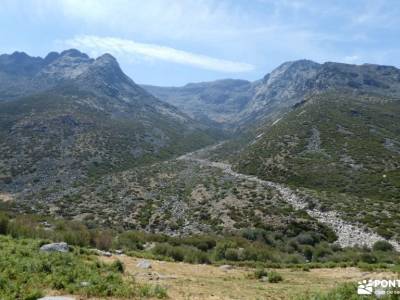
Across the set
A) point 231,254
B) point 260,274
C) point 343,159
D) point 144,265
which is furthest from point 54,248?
point 343,159

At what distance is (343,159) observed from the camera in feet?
Answer: 244

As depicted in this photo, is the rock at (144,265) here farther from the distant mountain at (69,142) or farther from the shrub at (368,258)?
the distant mountain at (69,142)

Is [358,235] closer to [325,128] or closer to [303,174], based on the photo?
[303,174]

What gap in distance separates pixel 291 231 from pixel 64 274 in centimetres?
2870

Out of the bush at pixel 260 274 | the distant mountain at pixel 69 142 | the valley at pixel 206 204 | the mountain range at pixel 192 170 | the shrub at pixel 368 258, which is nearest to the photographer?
the valley at pixel 206 204

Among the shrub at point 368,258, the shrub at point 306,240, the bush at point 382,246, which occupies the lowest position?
the shrub at point 306,240

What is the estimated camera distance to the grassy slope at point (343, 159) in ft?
163

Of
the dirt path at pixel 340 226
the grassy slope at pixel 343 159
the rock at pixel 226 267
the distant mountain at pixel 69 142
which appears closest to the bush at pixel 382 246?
the dirt path at pixel 340 226

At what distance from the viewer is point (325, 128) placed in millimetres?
99312

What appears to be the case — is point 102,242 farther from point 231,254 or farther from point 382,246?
point 382,246
